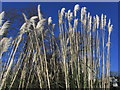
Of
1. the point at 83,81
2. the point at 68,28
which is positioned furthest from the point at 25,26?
the point at 83,81

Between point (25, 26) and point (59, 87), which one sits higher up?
point (25, 26)

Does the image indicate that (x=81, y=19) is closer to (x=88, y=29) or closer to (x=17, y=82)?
(x=88, y=29)

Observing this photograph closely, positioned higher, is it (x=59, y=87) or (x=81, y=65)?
(x=81, y=65)

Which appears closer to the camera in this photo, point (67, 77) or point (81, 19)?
point (67, 77)

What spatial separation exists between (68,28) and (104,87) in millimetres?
673

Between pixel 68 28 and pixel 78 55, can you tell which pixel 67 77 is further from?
pixel 68 28

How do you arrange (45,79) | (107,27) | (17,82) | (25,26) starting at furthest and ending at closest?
(107,27)
(17,82)
(45,79)
(25,26)

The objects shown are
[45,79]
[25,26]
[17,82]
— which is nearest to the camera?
[25,26]

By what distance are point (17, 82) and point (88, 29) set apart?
854mm

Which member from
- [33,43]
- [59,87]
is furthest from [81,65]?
[33,43]

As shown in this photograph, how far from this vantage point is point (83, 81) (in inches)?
91.0

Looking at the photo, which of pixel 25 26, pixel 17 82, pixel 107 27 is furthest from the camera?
pixel 107 27

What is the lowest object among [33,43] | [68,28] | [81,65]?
[81,65]

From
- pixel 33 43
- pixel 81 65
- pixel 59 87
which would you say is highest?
pixel 33 43
